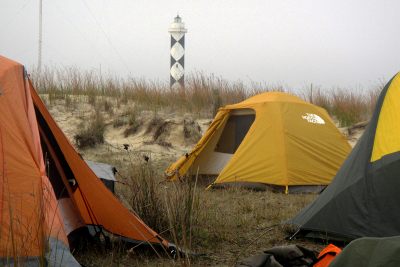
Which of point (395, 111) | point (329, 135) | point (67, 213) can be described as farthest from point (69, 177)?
point (329, 135)

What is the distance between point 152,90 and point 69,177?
25.0 feet

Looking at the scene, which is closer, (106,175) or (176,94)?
(106,175)

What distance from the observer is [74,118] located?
8.80 m

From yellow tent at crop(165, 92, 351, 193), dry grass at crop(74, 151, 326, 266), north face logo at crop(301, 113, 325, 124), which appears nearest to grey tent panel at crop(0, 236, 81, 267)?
dry grass at crop(74, 151, 326, 266)

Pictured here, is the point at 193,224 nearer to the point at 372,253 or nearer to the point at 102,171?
the point at 102,171

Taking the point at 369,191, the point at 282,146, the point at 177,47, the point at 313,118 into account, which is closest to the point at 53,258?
the point at 369,191

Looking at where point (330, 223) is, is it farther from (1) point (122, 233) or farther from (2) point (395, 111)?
(1) point (122, 233)

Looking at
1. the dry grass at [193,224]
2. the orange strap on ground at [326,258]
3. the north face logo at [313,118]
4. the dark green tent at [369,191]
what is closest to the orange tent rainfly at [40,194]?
the dry grass at [193,224]

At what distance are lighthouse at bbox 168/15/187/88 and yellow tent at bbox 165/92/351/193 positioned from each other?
10.4m

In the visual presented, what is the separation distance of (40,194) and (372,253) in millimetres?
1704

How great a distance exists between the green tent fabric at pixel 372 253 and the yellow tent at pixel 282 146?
3437 mm

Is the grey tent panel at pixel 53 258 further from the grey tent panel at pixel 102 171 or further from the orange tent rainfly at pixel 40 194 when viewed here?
the grey tent panel at pixel 102 171

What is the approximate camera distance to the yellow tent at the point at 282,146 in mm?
5023

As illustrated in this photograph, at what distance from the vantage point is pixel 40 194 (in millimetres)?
2031
